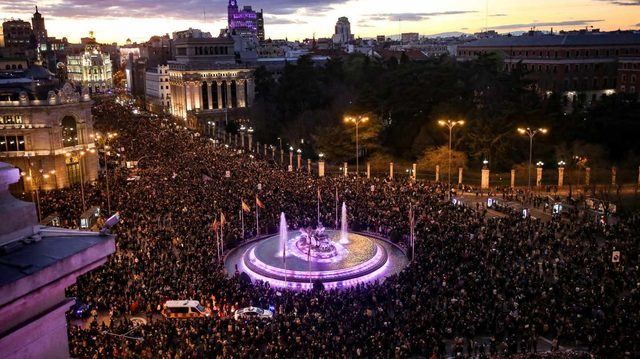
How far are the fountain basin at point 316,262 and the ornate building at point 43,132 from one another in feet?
84.7

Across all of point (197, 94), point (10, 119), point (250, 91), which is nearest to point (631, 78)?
point (250, 91)

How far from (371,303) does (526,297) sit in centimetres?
665

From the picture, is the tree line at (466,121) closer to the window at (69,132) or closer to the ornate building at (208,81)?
the window at (69,132)

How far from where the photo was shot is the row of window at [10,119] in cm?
5131

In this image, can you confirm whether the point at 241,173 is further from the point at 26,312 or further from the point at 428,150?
the point at 26,312

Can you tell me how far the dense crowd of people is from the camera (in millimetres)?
20328

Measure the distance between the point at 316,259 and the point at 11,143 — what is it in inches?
1415

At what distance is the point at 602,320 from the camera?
69.4 feet

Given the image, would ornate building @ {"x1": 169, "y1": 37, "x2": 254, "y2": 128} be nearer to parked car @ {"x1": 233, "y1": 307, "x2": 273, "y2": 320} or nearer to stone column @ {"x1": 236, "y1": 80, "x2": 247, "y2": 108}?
stone column @ {"x1": 236, "y1": 80, "x2": 247, "y2": 108}

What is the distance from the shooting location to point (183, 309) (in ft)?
78.3

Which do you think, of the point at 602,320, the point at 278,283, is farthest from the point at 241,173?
the point at 602,320

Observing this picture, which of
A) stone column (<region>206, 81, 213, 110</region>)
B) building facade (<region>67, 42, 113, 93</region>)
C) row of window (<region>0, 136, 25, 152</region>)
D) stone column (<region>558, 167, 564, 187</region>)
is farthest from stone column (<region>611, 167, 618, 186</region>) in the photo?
building facade (<region>67, 42, 113, 93</region>)

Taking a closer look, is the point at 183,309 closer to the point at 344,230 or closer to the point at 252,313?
the point at 252,313

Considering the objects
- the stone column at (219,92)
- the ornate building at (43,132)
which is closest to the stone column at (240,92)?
the stone column at (219,92)
